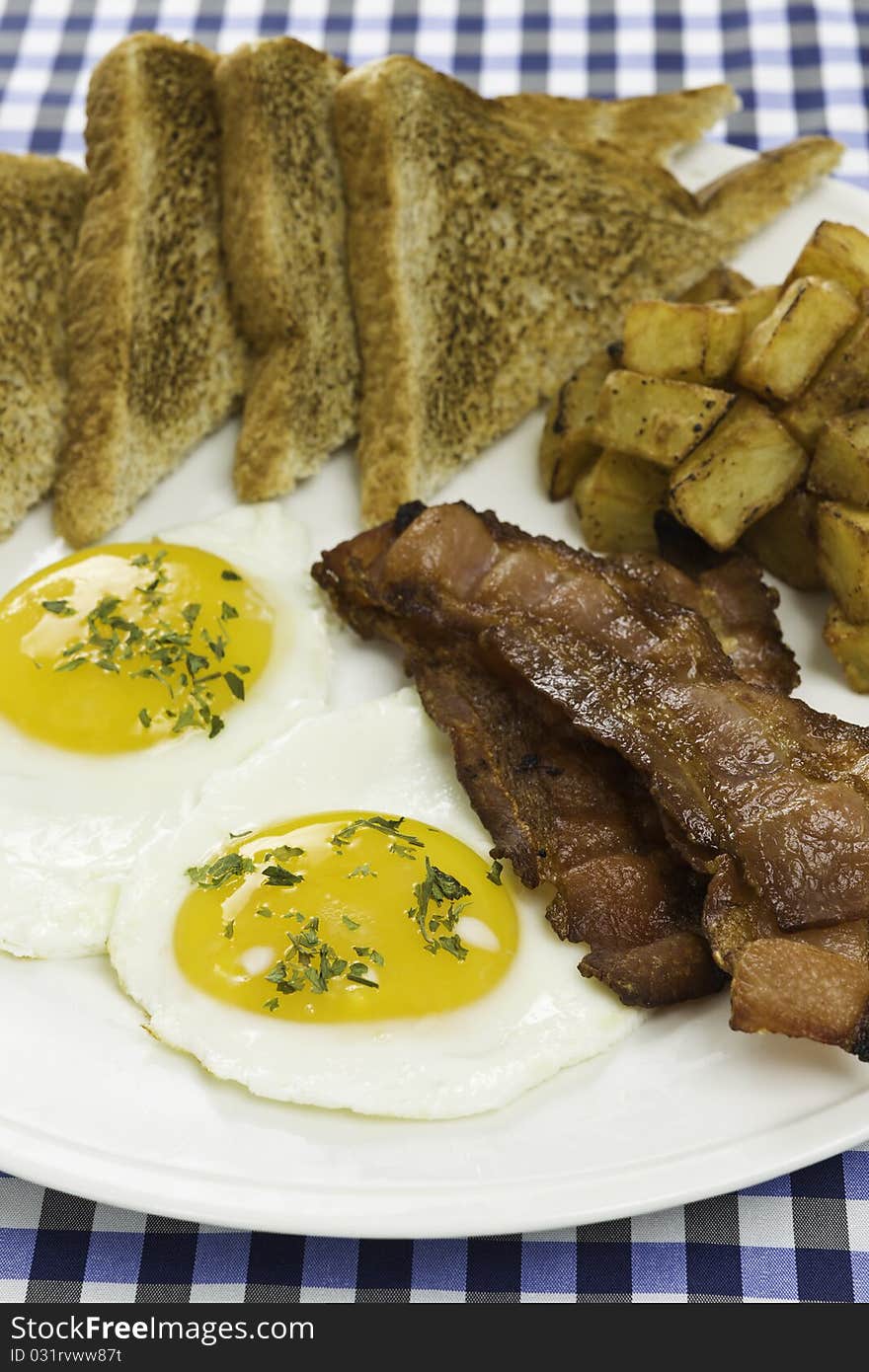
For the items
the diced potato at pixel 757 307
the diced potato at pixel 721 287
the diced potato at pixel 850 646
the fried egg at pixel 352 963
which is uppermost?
the diced potato at pixel 757 307

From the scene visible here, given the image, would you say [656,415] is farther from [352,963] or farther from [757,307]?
[352,963]

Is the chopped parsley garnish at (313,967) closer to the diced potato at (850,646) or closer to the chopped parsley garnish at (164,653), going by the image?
the chopped parsley garnish at (164,653)

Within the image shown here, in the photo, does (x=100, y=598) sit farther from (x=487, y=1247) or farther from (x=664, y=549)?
(x=487, y=1247)

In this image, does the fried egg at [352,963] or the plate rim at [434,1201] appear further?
the fried egg at [352,963]

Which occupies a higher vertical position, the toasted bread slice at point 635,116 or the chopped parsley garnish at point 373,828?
the toasted bread slice at point 635,116

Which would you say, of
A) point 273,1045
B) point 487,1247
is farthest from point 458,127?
point 487,1247

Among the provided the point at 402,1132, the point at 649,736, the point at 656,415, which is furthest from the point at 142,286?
the point at 402,1132

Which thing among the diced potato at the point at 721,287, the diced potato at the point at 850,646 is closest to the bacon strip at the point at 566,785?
the diced potato at the point at 850,646
